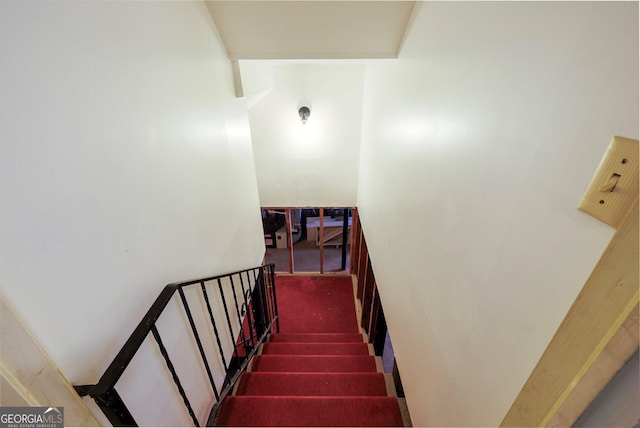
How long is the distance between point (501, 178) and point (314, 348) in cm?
303

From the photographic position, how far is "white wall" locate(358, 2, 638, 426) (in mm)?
466

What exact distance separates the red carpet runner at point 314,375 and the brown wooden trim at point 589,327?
64.2 inches

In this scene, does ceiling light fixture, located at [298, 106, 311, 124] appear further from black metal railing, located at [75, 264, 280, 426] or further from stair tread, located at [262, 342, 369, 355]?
stair tread, located at [262, 342, 369, 355]

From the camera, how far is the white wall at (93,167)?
0.54m

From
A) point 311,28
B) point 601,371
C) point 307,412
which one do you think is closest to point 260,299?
point 307,412

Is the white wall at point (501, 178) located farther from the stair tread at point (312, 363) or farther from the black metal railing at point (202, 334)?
the stair tread at point (312, 363)

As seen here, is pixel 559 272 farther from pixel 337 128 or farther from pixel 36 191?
pixel 337 128

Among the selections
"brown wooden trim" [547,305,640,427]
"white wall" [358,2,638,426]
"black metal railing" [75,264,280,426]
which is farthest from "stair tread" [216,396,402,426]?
"brown wooden trim" [547,305,640,427]

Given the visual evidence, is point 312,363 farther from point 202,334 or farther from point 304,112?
point 304,112

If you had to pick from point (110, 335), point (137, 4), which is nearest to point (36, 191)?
point (110, 335)

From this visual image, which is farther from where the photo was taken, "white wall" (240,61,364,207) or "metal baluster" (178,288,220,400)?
"white wall" (240,61,364,207)

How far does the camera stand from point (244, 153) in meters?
2.58

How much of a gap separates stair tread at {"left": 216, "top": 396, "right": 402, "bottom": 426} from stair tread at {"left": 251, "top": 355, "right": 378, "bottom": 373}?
0.77m

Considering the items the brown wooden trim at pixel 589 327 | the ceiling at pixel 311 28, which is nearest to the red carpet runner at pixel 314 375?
the brown wooden trim at pixel 589 327
